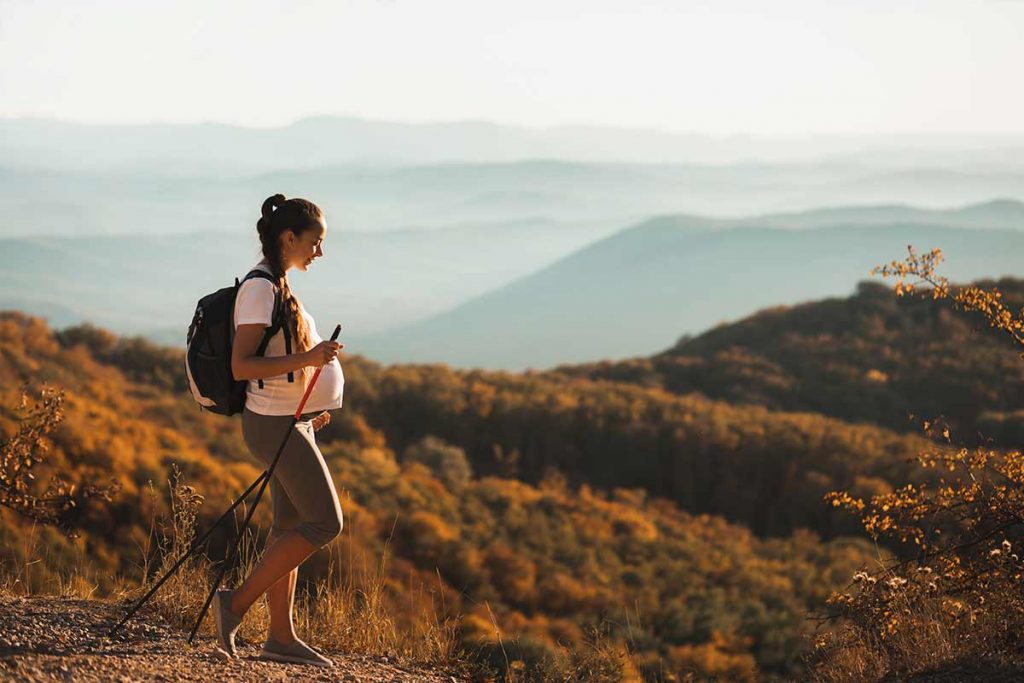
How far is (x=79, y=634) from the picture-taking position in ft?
14.0

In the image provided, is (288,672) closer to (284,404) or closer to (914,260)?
(284,404)

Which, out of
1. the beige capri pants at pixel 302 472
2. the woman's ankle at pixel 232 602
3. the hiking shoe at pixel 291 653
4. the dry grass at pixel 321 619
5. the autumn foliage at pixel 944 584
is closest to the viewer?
the beige capri pants at pixel 302 472

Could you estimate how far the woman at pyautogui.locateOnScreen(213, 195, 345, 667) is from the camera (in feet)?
12.4

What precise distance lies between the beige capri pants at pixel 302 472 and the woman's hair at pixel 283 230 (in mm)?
213

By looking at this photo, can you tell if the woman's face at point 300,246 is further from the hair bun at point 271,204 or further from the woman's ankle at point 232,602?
the woman's ankle at point 232,602

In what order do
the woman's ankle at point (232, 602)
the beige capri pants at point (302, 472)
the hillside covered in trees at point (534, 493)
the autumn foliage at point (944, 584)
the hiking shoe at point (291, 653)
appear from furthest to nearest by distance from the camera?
the hillside covered in trees at point (534, 493), the autumn foliage at point (944, 584), the hiking shoe at point (291, 653), the woman's ankle at point (232, 602), the beige capri pants at point (302, 472)

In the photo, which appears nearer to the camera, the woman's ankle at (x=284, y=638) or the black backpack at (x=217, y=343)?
the black backpack at (x=217, y=343)

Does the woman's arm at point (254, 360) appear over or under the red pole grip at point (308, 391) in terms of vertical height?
over

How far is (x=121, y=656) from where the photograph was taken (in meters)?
4.05

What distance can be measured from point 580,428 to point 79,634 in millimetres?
20918

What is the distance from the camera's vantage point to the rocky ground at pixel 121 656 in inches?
148

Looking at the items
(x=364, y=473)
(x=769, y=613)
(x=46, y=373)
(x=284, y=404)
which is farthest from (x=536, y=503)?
(x=284, y=404)

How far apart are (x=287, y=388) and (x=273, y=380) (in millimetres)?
57

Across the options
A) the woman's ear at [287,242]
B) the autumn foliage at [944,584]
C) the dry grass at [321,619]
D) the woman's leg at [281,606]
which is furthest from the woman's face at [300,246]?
the autumn foliage at [944,584]
